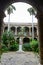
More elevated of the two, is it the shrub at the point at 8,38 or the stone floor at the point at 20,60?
the shrub at the point at 8,38

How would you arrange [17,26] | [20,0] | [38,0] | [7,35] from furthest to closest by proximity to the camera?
[17,26], [7,35], [20,0], [38,0]

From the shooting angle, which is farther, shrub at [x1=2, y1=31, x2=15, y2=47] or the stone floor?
shrub at [x1=2, y1=31, x2=15, y2=47]

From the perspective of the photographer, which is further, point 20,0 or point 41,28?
point 20,0

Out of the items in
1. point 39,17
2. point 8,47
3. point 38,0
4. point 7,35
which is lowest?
point 8,47

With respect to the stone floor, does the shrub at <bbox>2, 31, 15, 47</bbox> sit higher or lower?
higher

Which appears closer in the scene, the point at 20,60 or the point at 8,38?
the point at 20,60

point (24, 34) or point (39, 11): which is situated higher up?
point (39, 11)

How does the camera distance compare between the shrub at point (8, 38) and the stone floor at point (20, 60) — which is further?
the shrub at point (8, 38)

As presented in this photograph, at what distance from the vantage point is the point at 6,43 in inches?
1096

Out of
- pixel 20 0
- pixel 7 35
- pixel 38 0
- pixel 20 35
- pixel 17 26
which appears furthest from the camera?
pixel 17 26

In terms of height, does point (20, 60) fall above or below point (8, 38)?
below

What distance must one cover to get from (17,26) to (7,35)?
10023 mm

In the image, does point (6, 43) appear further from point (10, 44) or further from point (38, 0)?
point (38, 0)

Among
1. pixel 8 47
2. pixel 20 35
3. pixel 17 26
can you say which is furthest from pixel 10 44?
pixel 17 26
